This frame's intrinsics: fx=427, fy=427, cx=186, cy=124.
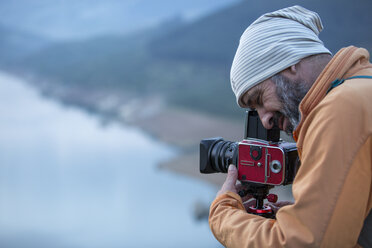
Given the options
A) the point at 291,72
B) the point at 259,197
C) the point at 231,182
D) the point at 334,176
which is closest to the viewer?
the point at 334,176

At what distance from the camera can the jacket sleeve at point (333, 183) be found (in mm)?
549

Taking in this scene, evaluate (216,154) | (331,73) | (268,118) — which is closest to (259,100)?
(268,118)

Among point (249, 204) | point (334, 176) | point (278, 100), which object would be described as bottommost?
point (249, 204)

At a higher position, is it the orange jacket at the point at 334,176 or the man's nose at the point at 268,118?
the man's nose at the point at 268,118

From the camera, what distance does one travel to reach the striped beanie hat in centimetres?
66

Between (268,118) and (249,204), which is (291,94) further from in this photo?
(249,204)

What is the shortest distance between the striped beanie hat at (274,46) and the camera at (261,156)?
0.45 feet

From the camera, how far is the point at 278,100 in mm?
679

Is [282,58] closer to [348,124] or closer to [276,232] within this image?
[348,124]

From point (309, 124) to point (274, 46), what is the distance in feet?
0.47

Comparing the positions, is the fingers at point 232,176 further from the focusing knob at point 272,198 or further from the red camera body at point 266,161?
the focusing knob at point 272,198

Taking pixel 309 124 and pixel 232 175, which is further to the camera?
pixel 232 175

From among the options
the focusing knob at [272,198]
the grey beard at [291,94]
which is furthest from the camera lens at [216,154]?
the grey beard at [291,94]

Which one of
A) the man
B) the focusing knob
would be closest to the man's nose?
the man
